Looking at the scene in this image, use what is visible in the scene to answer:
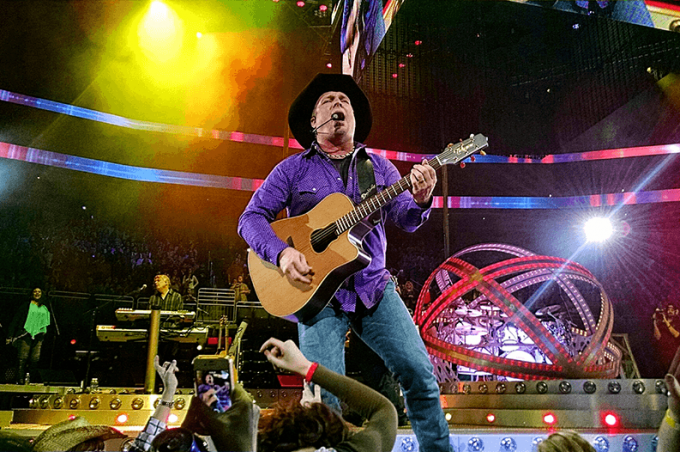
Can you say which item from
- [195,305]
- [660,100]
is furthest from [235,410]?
[660,100]

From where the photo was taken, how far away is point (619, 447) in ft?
9.50

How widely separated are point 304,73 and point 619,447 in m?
11.1

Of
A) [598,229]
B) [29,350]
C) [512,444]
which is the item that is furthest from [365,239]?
[598,229]

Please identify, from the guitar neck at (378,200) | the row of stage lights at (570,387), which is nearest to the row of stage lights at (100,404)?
the guitar neck at (378,200)

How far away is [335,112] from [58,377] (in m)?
7.61

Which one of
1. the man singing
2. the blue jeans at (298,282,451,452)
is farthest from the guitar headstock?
the blue jeans at (298,282,451,452)

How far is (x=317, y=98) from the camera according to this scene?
2893 millimetres

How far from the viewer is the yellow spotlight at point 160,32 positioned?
937 cm

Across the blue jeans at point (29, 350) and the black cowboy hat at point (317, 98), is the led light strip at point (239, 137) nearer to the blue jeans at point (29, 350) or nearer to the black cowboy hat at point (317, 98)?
the blue jeans at point (29, 350)

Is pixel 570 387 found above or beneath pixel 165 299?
beneath

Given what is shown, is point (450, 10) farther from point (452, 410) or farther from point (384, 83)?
point (452, 410)

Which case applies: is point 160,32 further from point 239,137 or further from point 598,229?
point 598,229

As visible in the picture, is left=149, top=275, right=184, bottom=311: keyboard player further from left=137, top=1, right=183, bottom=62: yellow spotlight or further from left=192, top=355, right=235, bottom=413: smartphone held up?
left=192, top=355, right=235, bottom=413: smartphone held up

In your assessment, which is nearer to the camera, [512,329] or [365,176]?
[365,176]
